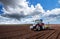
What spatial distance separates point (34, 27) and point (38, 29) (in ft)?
1.53

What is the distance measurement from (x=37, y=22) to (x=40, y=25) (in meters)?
0.45

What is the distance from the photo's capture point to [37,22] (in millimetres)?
13383

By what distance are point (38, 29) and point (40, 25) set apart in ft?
1.51

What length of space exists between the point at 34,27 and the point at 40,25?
661 mm

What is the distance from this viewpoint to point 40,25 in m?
13.2

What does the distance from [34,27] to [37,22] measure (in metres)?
0.61

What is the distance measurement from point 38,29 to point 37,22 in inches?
28.9

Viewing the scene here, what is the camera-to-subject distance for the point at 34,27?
43.9 ft

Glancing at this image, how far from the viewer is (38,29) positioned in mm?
13273
